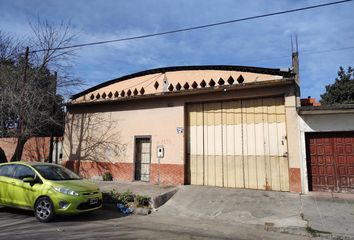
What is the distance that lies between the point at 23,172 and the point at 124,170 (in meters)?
6.34

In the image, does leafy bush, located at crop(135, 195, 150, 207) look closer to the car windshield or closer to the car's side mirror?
the car windshield

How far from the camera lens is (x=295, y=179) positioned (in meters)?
11.2

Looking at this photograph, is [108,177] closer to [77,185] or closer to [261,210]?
[77,185]

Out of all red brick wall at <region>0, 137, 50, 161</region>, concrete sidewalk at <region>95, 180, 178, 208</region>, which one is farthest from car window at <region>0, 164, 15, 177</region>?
red brick wall at <region>0, 137, 50, 161</region>

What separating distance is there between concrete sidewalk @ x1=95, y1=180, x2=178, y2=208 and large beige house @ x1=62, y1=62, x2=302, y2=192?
2.29 feet

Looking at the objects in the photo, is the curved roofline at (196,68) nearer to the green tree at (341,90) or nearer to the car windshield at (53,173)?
the car windshield at (53,173)

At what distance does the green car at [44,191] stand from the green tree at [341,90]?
3070 centimetres

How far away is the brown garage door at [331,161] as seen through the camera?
10859 mm

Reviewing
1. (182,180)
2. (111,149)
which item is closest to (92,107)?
(111,149)

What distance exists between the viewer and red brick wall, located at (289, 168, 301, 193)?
11141 millimetres

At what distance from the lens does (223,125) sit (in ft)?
43.1

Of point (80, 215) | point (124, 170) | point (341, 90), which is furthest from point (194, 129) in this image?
point (341, 90)

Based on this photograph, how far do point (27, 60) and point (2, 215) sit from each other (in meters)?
9.75

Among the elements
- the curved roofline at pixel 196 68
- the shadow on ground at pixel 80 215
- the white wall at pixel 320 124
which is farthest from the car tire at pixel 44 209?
the curved roofline at pixel 196 68
